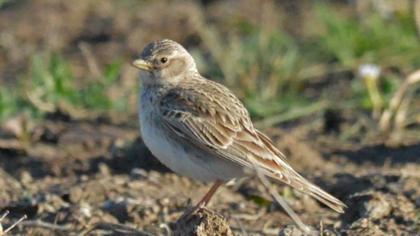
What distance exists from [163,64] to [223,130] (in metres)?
0.81

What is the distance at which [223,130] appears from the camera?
711 centimetres

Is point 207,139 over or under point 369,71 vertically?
under

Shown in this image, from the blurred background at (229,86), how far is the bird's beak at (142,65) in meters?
0.83

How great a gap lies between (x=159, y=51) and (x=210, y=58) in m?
3.51

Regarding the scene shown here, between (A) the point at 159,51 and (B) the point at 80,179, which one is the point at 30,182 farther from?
(A) the point at 159,51

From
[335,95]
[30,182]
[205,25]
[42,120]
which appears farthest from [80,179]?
[205,25]

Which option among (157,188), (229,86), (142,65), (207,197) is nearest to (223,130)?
(207,197)

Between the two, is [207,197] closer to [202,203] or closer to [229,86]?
[202,203]

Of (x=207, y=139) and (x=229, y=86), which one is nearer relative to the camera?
(x=207, y=139)

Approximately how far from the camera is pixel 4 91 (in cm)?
980

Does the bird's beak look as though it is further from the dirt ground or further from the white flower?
the white flower

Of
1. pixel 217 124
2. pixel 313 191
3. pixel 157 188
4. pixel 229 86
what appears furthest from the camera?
pixel 229 86

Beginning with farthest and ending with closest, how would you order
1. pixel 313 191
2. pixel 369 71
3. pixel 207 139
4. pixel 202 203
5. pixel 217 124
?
pixel 369 71 < pixel 217 124 < pixel 207 139 < pixel 202 203 < pixel 313 191

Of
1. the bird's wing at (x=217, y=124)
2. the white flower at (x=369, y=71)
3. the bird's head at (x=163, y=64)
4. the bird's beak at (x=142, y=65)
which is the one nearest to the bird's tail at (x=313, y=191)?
the bird's wing at (x=217, y=124)
